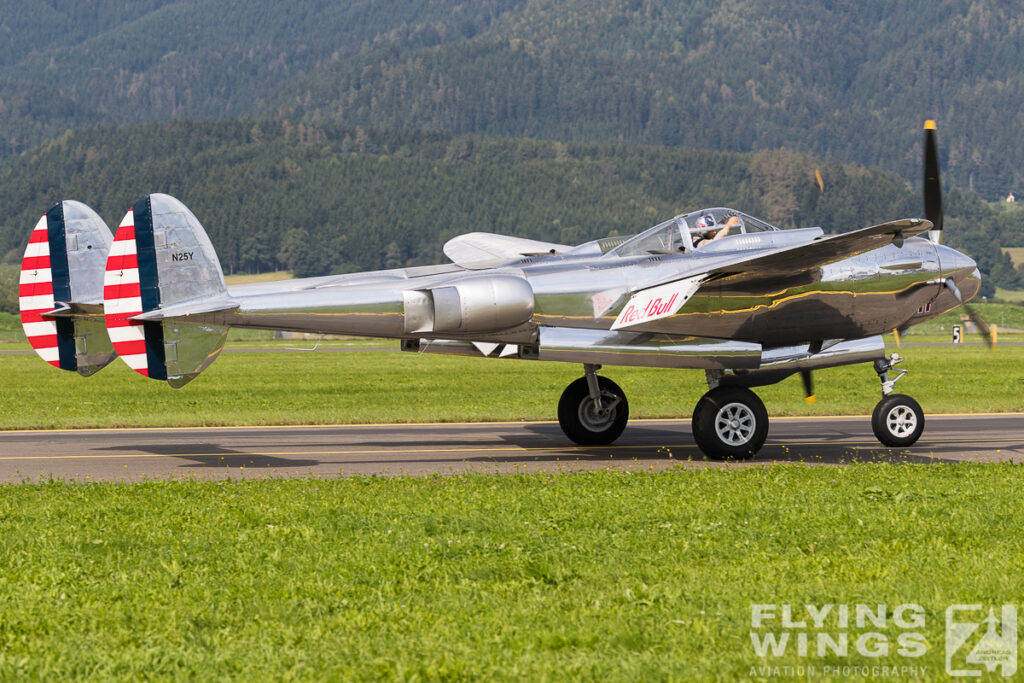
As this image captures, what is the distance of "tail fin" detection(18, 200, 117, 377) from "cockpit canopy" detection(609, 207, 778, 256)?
7729mm

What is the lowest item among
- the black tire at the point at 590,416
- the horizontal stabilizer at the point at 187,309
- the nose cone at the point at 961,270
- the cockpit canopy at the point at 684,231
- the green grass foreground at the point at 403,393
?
the green grass foreground at the point at 403,393

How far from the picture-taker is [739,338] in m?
17.0

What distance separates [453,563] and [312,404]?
19455mm

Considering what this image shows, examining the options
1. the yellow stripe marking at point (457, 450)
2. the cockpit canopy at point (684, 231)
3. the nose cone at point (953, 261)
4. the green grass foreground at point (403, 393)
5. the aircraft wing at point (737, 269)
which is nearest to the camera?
the aircraft wing at point (737, 269)

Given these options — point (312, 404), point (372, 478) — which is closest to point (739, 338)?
point (372, 478)

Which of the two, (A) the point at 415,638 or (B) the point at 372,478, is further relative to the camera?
(B) the point at 372,478

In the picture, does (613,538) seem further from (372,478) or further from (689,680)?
(372,478)

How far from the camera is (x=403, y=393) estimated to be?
3131cm

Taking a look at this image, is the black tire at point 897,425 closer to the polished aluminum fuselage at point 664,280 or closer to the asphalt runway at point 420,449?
the asphalt runway at point 420,449

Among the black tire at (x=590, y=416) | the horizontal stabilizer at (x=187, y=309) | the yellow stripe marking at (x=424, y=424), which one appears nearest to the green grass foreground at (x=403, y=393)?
the yellow stripe marking at (x=424, y=424)

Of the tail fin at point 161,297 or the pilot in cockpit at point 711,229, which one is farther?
the pilot in cockpit at point 711,229

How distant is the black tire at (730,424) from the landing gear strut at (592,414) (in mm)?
2402

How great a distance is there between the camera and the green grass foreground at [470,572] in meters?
7.09

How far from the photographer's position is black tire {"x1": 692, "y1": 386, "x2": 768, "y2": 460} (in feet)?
54.1
